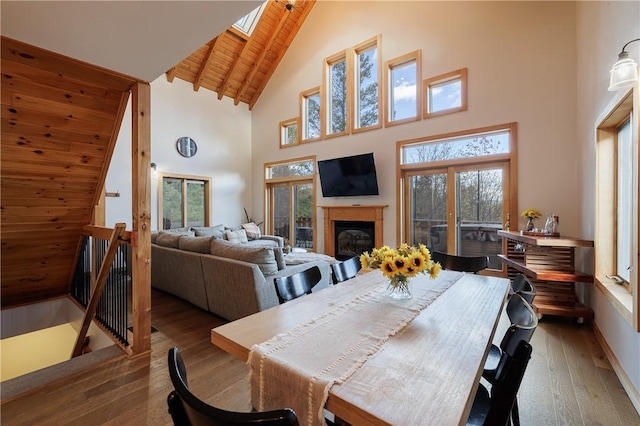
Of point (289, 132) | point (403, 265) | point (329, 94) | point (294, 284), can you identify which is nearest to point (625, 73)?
point (403, 265)

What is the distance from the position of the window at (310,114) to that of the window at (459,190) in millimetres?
2297

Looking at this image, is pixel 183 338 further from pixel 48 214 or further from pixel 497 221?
pixel 497 221

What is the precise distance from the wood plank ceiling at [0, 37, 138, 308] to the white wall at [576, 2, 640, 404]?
382 cm

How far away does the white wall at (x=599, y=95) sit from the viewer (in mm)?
1976

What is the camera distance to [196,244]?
11.3 feet

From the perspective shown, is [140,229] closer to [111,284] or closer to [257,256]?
[257,256]

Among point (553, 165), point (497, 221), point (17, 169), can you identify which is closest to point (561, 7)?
point (553, 165)

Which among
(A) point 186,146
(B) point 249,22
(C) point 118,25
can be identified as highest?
(B) point 249,22

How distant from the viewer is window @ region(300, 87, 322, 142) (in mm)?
6770

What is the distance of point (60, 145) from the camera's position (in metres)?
2.46

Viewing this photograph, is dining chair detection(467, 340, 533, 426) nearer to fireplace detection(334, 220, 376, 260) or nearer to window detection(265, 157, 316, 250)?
fireplace detection(334, 220, 376, 260)

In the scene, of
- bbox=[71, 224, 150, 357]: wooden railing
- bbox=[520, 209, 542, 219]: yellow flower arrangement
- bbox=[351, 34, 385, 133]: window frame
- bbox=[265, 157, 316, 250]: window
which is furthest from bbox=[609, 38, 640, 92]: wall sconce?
bbox=[265, 157, 316, 250]: window

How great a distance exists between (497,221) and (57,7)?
5.22 meters

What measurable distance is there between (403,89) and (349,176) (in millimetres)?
1922
